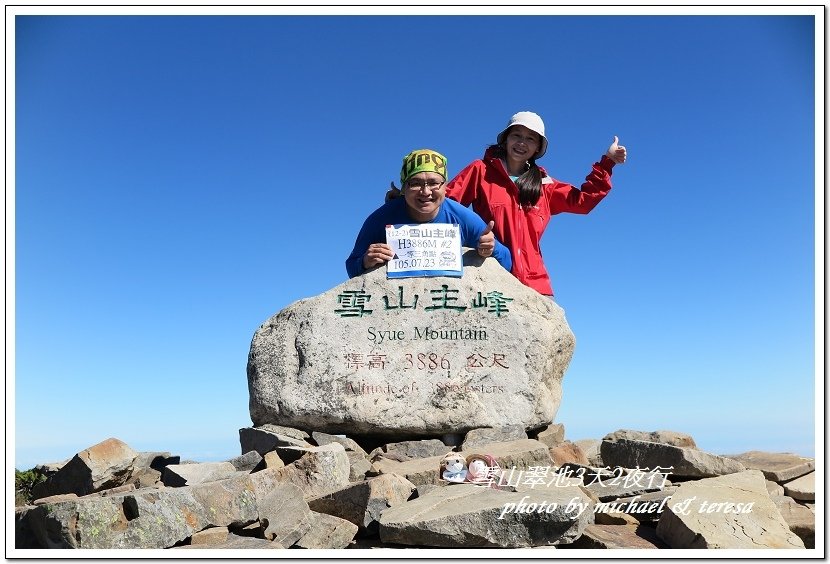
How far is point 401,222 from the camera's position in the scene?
9422mm

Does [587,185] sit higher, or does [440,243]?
[587,185]

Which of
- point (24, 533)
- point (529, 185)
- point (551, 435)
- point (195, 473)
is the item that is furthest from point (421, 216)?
point (24, 533)

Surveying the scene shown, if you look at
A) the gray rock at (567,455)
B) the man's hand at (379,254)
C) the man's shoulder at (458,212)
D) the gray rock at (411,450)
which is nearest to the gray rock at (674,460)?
the gray rock at (567,455)

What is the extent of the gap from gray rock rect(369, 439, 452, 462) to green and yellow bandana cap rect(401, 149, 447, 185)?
3117 millimetres

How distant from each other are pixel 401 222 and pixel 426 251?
519mm

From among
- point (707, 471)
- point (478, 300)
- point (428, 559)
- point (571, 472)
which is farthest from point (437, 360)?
point (428, 559)

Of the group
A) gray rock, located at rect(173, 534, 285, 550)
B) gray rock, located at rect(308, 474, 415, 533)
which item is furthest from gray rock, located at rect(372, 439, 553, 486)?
gray rock, located at rect(173, 534, 285, 550)

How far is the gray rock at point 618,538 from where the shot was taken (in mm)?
5012

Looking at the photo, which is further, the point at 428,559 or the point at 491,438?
the point at 491,438

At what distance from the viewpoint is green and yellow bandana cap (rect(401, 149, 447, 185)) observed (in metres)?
9.02

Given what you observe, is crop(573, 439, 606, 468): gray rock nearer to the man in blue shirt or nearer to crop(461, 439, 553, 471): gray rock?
crop(461, 439, 553, 471): gray rock

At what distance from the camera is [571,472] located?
695 cm
